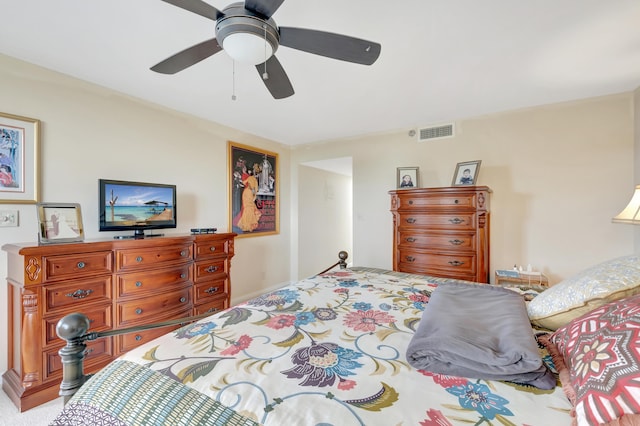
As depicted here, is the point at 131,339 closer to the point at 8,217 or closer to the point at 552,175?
the point at 8,217

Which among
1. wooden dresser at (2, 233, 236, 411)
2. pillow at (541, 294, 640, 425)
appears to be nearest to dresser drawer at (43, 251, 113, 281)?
wooden dresser at (2, 233, 236, 411)

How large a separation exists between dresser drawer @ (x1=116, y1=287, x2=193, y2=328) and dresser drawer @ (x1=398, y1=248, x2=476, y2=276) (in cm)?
234

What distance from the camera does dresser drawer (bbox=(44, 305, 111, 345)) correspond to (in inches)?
72.8

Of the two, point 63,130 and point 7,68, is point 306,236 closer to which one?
point 63,130

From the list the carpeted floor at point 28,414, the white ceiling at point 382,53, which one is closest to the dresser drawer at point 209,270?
the carpeted floor at point 28,414

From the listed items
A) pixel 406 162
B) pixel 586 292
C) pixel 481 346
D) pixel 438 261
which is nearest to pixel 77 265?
pixel 481 346

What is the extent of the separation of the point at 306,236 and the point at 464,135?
291 centimetres

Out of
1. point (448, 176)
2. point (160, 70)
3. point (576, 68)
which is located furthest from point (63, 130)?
point (576, 68)

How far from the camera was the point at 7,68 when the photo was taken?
80.3 inches

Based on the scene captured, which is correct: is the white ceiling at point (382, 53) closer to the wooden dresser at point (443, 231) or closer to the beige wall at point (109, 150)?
the beige wall at point (109, 150)

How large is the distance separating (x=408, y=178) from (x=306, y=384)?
3149 millimetres

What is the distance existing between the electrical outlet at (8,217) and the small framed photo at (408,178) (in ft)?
12.2

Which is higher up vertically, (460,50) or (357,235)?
(460,50)

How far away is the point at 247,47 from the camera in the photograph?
1.35m
